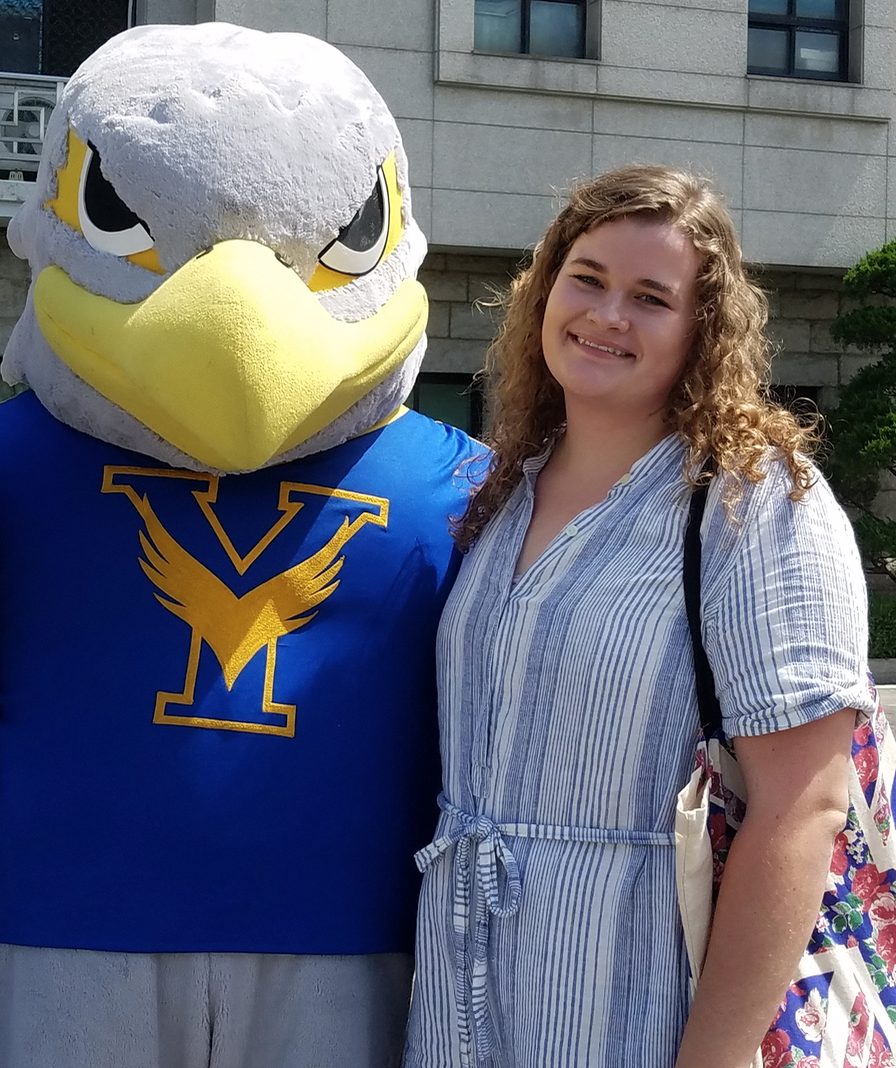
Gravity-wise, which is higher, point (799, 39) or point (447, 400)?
point (799, 39)

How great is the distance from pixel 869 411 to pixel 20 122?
306 inches

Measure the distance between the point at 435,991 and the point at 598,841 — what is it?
0.39 m

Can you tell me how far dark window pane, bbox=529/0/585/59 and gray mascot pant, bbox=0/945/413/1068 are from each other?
10.7 meters

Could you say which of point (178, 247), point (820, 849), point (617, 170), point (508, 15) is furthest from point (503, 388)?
point (508, 15)

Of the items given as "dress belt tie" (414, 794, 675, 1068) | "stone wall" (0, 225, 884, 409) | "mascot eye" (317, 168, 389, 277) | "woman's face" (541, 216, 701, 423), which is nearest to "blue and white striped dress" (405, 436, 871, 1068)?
"dress belt tie" (414, 794, 675, 1068)

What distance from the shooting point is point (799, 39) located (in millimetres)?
12367

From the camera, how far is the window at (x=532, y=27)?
38.1 feet

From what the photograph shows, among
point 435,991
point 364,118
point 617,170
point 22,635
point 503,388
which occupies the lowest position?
point 435,991

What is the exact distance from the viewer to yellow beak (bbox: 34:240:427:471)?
6.48ft

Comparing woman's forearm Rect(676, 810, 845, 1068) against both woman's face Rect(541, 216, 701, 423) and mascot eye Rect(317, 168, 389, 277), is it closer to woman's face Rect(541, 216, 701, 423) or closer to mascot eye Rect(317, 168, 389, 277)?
woman's face Rect(541, 216, 701, 423)

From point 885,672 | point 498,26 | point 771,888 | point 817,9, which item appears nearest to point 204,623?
point 771,888

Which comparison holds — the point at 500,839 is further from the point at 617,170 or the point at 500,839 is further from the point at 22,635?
the point at 617,170

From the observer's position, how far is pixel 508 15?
38.4ft

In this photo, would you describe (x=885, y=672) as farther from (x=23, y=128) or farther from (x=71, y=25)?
(x=71, y=25)
